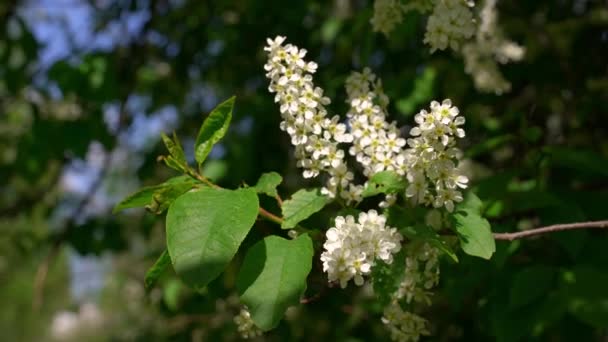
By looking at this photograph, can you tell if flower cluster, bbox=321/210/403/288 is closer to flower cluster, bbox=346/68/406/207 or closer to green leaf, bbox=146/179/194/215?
flower cluster, bbox=346/68/406/207

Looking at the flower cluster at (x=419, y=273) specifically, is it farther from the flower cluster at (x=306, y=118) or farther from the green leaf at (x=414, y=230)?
the flower cluster at (x=306, y=118)

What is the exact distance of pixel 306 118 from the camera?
1441mm

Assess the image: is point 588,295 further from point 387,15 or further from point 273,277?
point 273,277

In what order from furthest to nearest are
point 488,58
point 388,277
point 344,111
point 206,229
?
point 488,58 → point 344,111 → point 388,277 → point 206,229

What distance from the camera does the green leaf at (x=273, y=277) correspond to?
→ 4.00ft

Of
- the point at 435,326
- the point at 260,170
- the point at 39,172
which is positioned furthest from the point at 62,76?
the point at 435,326

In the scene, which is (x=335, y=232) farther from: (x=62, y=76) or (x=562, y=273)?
(x=62, y=76)

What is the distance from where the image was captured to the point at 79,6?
201 inches

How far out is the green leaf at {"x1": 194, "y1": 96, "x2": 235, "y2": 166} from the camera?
1.48m

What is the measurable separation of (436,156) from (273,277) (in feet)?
1.31

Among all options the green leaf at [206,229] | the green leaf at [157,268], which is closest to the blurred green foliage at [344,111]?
the green leaf at [157,268]

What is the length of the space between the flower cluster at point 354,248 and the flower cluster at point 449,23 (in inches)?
23.0

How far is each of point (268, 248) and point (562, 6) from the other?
109 inches

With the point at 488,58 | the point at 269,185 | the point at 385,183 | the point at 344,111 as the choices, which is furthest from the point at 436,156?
the point at 488,58
